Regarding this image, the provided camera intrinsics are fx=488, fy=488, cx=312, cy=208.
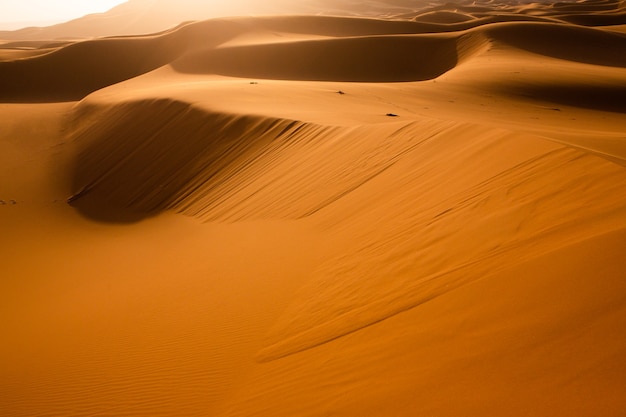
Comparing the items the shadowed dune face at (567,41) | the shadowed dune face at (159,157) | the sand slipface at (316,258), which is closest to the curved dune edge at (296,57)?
the shadowed dune face at (567,41)

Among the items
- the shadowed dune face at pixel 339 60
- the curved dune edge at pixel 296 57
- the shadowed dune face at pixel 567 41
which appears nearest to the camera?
the shadowed dune face at pixel 567 41

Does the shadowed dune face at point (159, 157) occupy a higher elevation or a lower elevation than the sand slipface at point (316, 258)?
higher

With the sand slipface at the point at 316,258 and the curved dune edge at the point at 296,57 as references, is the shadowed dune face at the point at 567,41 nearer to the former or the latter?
the curved dune edge at the point at 296,57

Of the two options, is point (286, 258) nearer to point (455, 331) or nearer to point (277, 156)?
point (455, 331)

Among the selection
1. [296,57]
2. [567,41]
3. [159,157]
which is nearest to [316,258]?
[159,157]

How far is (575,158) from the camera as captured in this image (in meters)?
4.64

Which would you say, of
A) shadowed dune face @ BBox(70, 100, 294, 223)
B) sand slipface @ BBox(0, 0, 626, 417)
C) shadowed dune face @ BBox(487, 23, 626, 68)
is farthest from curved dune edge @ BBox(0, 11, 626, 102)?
shadowed dune face @ BBox(70, 100, 294, 223)

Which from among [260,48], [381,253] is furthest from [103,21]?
[381,253]

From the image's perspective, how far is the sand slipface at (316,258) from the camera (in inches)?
112

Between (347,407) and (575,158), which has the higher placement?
(575,158)

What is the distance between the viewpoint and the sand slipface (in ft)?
9.32

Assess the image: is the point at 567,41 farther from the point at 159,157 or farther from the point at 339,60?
the point at 159,157

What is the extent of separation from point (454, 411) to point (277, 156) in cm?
685

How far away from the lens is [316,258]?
215 inches
